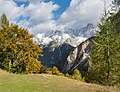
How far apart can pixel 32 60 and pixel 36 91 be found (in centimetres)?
4281

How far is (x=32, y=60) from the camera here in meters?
73.8

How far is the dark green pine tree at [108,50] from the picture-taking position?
4894 cm

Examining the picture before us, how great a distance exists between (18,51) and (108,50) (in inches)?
1232

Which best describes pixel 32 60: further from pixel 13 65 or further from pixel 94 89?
pixel 94 89

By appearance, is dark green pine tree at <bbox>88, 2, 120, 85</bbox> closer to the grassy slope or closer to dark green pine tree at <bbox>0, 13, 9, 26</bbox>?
the grassy slope

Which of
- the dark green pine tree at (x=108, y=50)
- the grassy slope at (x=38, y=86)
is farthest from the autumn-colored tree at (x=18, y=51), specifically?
the grassy slope at (x=38, y=86)

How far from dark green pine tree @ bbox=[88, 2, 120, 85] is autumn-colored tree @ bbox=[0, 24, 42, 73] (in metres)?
24.2

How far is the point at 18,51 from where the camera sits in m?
74.4

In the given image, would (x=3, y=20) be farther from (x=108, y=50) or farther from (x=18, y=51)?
(x=108, y=50)

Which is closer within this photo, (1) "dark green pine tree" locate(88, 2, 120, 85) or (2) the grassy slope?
(2) the grassy slope

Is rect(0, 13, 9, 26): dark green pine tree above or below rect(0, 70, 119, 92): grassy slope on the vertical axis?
above

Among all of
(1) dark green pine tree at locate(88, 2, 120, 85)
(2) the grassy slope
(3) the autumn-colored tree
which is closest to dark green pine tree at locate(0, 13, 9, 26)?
(3) the autumn-colored tree

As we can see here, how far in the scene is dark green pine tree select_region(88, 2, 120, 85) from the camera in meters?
48.9

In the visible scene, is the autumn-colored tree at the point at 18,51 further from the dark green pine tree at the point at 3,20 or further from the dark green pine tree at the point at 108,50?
the dark green pine tree at the point at 3,20
